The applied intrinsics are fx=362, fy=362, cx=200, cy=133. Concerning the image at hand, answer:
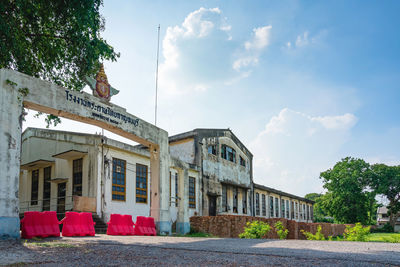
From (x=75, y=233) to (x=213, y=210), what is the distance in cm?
1427

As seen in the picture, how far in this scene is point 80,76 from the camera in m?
15.1

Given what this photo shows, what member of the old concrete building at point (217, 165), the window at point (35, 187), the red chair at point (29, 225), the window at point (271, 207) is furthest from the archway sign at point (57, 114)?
the window at point (271, 207)

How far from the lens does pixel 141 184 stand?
21016mm

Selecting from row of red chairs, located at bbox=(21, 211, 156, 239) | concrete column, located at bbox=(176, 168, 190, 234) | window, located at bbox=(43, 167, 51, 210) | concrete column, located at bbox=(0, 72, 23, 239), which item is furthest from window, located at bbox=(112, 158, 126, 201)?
concrete column, located at bbox=(0, 72, 23, 239)

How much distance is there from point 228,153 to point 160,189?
12.8 metres

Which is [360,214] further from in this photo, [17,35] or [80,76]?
[17,35]

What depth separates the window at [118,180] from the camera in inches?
755

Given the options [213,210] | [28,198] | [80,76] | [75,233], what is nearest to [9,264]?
[75,233]

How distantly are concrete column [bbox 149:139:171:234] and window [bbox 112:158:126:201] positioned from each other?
3.70 metres

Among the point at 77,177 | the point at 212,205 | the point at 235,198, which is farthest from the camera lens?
the point at 235,198

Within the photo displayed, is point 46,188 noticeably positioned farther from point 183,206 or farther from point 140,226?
point 140,226

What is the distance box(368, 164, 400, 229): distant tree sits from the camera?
46.7 m

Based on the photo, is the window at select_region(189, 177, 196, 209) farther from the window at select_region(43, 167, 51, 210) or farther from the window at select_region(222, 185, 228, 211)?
the window at select_region(43, 167, 51, 210)

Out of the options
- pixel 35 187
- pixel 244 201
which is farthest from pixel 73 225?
pixel 244 201
